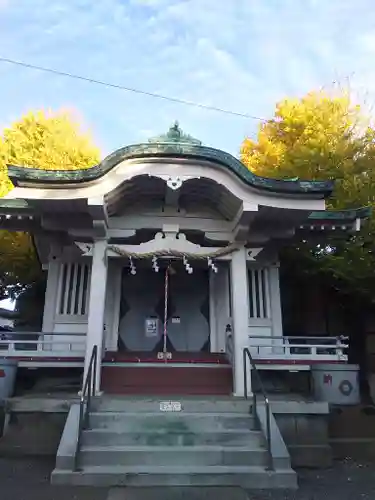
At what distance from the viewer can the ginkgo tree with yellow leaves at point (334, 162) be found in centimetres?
1041

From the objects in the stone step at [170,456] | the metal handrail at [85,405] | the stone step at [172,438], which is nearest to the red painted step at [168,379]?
the metal handrail at [85,405]

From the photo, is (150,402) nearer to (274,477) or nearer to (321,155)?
(274,477)

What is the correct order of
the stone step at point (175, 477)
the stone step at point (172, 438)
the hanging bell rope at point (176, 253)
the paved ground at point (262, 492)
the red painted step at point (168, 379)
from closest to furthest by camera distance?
the paved ground at point (262, 492) → the stone step at point (175, 477) → the stone step at point (172, 438) → the red painted step at point (168, 379) → the hanging bell rope at point (176, 253)

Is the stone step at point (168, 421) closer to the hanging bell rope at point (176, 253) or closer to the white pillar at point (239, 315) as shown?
the white pillar at point (239, 315)

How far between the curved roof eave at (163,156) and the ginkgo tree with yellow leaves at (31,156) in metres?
5.54

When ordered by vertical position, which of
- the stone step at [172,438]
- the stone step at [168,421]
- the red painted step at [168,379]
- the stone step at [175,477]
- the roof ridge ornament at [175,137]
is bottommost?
the stone step at [175,477]

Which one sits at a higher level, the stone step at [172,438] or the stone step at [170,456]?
the stone step at [172,438]

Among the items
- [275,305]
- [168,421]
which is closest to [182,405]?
[168,421]

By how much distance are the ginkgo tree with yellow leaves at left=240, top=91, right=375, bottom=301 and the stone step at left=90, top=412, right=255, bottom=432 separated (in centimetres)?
516

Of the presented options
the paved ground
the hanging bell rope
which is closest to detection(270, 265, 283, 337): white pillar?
the hanging bell rope

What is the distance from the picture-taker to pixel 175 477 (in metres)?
5.54

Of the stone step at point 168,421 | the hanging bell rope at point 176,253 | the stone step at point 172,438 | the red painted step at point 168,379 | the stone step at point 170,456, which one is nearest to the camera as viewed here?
the stone step at point 170,456

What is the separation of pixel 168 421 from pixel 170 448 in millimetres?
569

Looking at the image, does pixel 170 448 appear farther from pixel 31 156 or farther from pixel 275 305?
pixel 31 156
